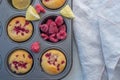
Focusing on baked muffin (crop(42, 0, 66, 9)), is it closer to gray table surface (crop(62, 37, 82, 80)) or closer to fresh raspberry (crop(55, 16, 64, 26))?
fresh raspberry (crop(55, 16, 64, 26))

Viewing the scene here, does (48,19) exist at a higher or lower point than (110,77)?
higher

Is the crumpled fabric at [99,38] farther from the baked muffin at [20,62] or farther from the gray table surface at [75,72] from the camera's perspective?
the baked muffin at [20,62]

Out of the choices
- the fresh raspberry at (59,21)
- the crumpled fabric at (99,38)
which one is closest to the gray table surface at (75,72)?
the crumpled fabric at (99,38)

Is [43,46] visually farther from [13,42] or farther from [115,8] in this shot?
[115,8]

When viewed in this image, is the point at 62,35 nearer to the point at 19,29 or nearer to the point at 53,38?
the point at 53,38

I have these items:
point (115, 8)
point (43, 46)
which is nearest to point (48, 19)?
point (43, 46)
